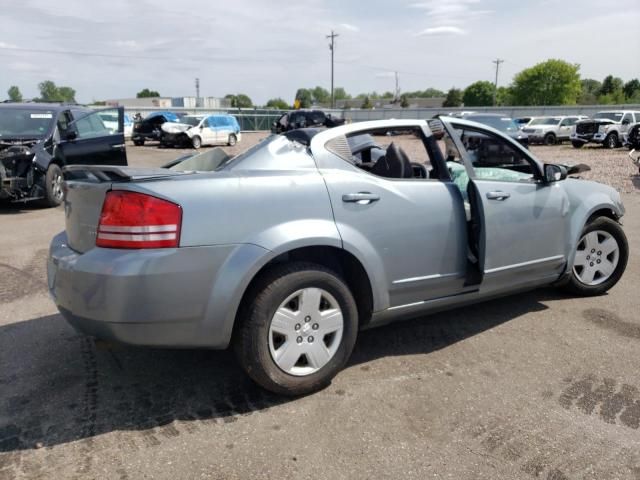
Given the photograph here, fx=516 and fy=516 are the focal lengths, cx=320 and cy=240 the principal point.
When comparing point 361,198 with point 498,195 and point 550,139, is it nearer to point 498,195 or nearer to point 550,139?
point 498,195

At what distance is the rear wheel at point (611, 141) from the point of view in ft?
80.9

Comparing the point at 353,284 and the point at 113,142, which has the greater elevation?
the point at 113,142

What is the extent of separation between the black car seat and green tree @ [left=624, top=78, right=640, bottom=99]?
317ft

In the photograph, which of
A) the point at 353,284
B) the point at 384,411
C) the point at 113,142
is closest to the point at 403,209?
the point at 353,284

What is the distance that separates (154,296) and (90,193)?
75 centimetres

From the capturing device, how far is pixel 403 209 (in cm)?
330

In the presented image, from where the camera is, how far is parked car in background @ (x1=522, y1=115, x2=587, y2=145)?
2966 centimetres

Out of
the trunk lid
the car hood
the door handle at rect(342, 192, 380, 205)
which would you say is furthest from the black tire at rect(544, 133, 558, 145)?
the trunk lid

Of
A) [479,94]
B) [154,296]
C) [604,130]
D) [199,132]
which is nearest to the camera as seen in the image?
[154,296]

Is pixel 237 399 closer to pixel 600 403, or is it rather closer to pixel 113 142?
pixel 600 403

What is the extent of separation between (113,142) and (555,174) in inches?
333

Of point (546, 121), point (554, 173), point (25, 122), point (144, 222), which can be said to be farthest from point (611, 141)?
point (144, 222)

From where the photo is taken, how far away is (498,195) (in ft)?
12.2

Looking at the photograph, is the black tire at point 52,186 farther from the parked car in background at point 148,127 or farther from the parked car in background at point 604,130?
the parked car in background at point 604,130
